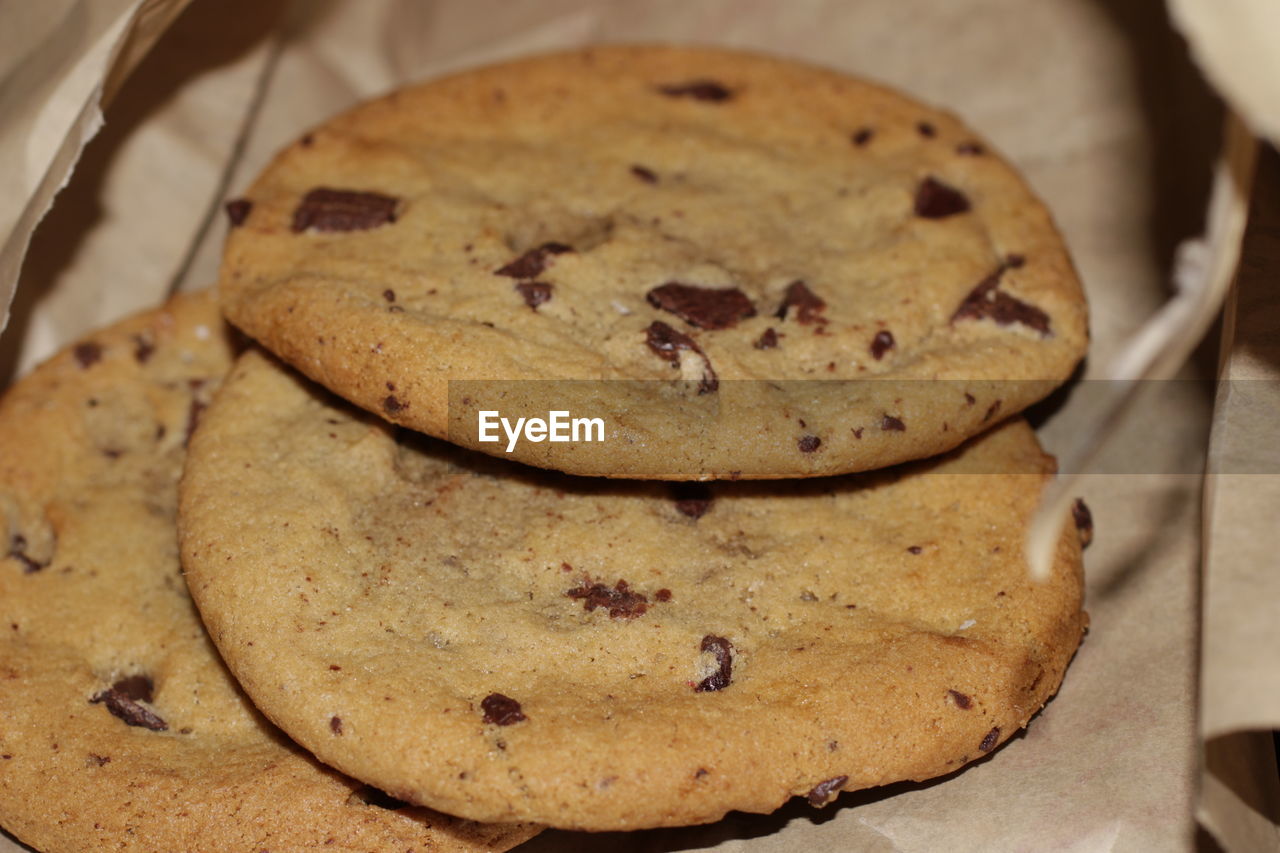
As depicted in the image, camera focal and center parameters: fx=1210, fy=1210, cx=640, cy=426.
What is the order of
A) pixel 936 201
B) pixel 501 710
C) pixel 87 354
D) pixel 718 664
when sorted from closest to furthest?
1. pixel 501 710
2. pixel 718 664
3. pixel 936 201
4. pixel 87 354

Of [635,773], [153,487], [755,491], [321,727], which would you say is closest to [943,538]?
[755,491]

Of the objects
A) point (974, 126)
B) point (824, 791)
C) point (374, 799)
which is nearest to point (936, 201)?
point (974, 126)

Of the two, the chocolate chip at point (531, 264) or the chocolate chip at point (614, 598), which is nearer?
the chocolate chip at point (614, 598)

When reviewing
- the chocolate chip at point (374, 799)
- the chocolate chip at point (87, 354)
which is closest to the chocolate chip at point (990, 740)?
the chocolate chip at point (374, 799)

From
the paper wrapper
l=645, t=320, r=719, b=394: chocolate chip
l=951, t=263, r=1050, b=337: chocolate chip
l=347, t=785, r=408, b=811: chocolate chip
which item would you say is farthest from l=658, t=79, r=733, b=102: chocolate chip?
l=347, t=785, r=408, b=811: chocolate chip

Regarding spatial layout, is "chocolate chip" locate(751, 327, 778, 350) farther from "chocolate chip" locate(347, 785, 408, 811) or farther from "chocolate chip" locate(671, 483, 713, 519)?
"chocolate chip" locate(347, 785, 408, 811)

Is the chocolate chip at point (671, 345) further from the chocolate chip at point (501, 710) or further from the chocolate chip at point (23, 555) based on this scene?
the chocolate chip at point (23, 555)

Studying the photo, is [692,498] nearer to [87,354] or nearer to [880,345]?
[880,345]
